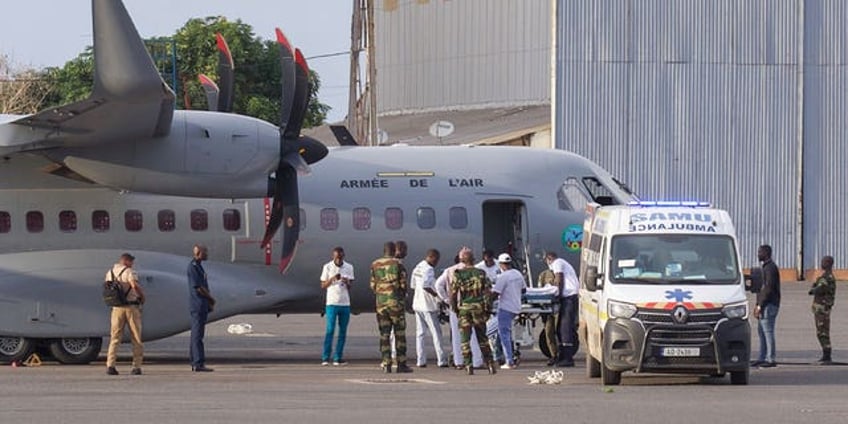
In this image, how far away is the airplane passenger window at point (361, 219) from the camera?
2530 centimetres

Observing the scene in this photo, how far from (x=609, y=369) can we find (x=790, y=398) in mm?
2505

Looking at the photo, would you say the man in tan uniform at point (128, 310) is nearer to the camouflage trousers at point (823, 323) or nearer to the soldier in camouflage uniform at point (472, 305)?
the soldier in camouflage uniform at point (472, 305)

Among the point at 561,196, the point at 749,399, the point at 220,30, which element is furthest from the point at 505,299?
the point at 220,30

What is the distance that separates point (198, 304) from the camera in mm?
22859

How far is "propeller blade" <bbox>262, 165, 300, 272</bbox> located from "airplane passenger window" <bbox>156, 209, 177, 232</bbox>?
1612mm

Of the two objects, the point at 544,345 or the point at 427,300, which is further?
the point at 544,345

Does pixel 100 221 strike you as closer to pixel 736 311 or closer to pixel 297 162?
pixel 297 162

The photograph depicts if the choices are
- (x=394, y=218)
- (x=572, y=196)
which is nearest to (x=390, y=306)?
(x=394, y=218)

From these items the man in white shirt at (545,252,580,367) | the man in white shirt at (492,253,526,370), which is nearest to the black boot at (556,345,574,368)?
the man in white shirt at (545,252,580,367)

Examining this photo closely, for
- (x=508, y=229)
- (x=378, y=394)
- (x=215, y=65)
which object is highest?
(x=215, y=65)

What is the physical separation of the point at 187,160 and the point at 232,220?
90.0 inches

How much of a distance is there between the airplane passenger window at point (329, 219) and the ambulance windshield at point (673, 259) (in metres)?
5.73

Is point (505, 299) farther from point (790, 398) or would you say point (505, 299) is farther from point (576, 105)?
point (576, 105)

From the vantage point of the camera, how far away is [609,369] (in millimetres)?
20031
